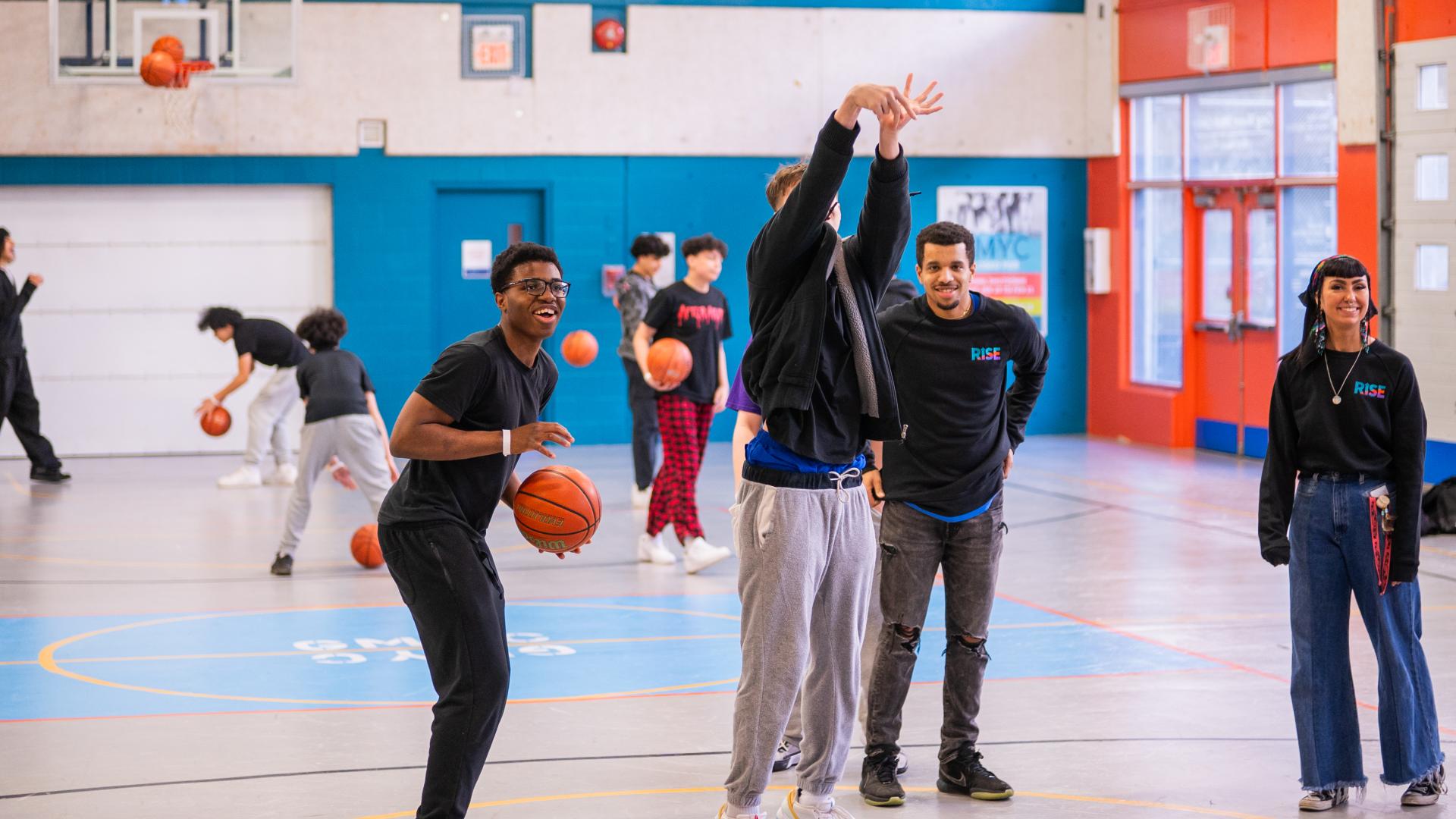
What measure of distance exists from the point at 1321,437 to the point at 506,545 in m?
7.36

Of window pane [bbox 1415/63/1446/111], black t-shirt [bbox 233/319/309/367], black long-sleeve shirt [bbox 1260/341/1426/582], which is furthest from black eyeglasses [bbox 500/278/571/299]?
window pane [bbox 1415/63/1446/111]

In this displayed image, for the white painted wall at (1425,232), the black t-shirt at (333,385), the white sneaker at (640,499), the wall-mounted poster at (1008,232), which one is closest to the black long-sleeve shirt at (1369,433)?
the black t-shirt at (333,385)

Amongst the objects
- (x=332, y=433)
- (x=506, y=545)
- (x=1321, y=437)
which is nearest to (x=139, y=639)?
(x=332, y=433)

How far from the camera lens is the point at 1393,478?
19.3 feet

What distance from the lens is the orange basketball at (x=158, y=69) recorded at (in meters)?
16.2

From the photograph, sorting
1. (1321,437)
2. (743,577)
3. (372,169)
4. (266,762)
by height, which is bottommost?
(266,762)

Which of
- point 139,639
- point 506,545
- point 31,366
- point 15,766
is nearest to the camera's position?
point 15,766

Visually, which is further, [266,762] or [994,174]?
[994,174]

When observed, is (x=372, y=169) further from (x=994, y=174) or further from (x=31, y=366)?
(x=994, y=174)

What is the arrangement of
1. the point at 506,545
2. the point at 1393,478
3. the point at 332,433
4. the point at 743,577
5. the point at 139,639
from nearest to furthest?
the point at 743,577, the point at 1393,478, the point at 139,639, the point at 332,433, the point at 506,545

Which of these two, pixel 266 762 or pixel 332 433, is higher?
pixel 332 433

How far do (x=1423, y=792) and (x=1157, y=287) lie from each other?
13584 mm

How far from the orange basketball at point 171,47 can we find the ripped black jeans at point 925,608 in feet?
41.8

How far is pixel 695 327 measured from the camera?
11.0 m
